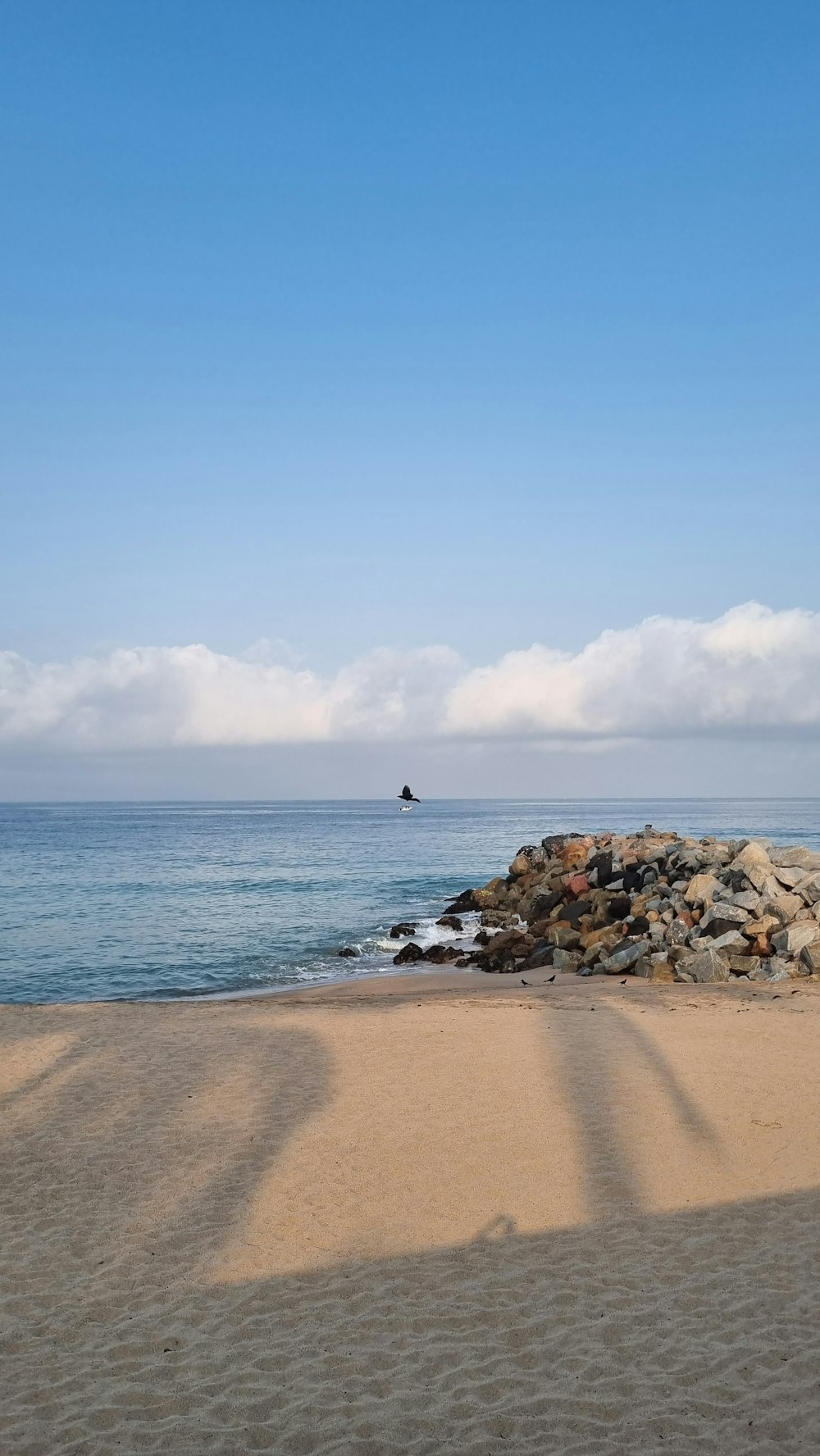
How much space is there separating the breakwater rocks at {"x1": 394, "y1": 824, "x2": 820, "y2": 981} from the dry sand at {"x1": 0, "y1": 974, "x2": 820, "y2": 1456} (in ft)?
12.6

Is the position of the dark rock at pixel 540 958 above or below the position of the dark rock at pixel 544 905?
below

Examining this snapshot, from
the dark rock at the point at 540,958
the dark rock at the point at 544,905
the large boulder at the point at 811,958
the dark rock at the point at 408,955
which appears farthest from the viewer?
the dark rock at the point at 544,905

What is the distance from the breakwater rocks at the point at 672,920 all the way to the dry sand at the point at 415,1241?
3856 mm

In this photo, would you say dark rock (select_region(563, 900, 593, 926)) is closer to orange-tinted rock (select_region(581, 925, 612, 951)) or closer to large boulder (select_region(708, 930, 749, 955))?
orange-tinted rock (select_region(581, 925, 612, 951))

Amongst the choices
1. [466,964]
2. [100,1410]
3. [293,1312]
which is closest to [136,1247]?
[293,1312]

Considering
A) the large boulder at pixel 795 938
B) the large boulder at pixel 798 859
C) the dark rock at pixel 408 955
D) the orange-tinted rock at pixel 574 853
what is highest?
the large boulder at pixel 798 859

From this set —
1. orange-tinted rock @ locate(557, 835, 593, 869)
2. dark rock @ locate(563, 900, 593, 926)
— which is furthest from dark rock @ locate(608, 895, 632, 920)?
orange-tinted rock @ locate(557, 835, 593, 869)

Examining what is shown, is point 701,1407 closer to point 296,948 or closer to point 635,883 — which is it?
point 635,883

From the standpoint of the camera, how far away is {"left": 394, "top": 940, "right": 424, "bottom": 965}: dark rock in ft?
72.6

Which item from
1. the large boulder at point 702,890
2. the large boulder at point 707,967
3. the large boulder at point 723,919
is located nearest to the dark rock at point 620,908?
the large boulder at point 702,890

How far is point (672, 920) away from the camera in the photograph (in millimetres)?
18984

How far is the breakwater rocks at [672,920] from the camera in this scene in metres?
16.8

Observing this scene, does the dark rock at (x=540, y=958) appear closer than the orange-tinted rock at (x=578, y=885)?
Yes

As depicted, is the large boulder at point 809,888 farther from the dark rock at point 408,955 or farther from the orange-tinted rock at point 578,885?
the dark rock at point 408,955
